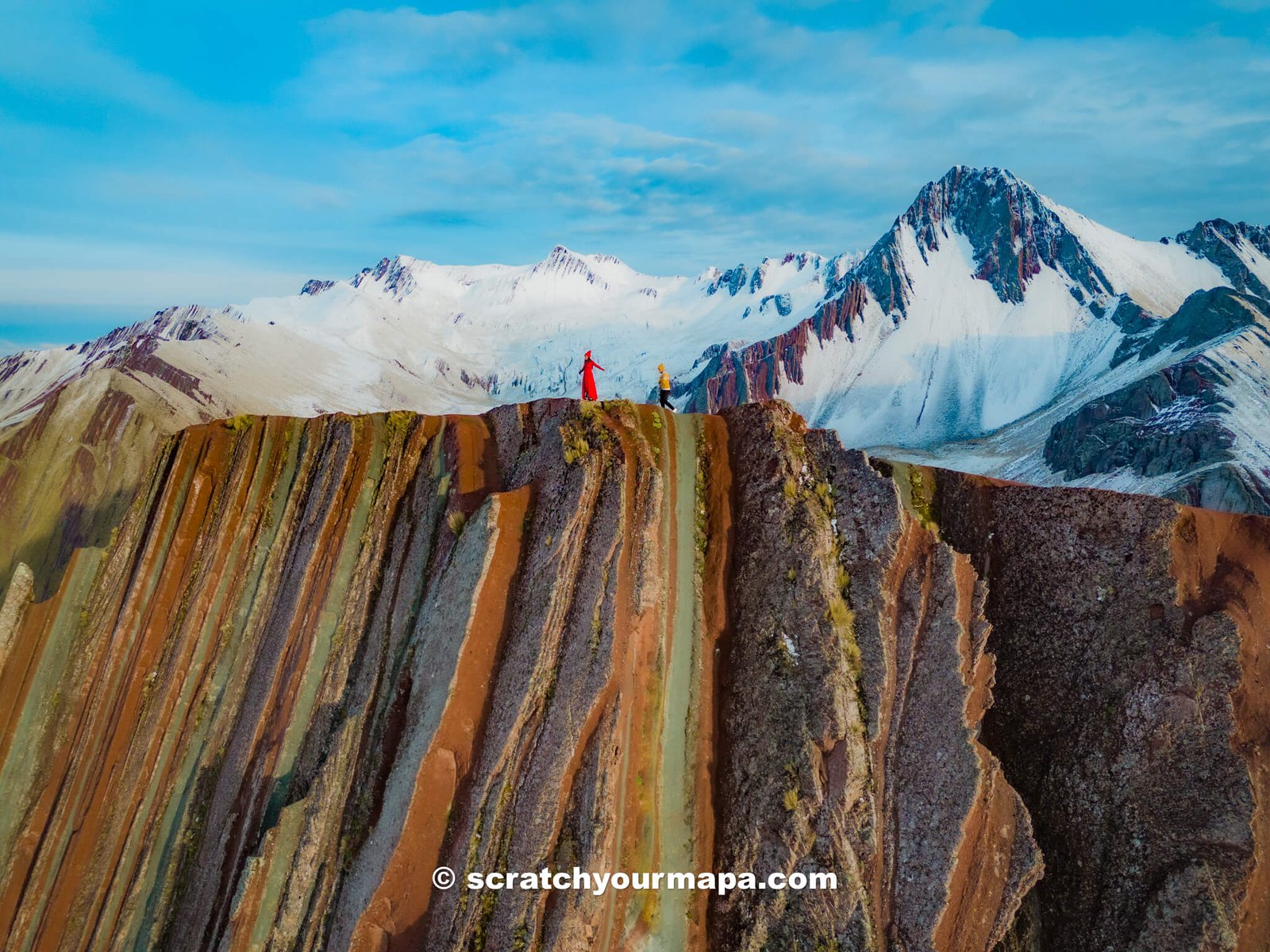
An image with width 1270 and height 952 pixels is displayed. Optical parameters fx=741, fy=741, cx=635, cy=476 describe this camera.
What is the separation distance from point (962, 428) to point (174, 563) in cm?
15171

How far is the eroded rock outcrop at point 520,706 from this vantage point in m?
15.4

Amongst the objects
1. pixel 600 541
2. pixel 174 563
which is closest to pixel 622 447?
pixel 600 541

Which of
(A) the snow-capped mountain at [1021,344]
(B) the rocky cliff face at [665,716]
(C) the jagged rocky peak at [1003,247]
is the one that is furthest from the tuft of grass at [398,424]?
(C) the jagged rocky peak at [1003,247]

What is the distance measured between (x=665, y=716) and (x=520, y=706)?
324cm

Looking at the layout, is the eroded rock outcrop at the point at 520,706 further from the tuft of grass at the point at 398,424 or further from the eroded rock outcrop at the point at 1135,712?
the eroded rock outcrop at the point at 1135,712

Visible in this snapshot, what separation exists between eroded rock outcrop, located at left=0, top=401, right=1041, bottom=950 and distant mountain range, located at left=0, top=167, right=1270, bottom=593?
2737 centimetres

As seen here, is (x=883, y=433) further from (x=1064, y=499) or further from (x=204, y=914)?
(x=204, y=914)

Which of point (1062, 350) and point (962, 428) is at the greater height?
point (1062, 350)

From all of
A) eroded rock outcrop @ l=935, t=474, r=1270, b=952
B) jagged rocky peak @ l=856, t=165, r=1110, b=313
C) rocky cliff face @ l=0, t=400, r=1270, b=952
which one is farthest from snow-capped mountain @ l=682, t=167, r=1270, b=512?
rocky cliff face @ l=0, t=400, r=1270, b=952

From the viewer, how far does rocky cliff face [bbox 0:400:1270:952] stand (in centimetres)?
1540

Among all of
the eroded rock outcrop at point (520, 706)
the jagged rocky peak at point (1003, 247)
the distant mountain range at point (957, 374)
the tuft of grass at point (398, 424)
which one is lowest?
the eroded rock outcrop at point (520, 706)

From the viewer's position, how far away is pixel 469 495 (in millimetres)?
20125

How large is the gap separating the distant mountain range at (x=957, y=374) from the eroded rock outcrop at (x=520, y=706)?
2737 cm

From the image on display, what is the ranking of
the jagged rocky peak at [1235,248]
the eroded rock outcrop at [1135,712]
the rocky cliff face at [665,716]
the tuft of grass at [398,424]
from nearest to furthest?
the eroded rock outcrop at [1135,712] → the rocky cliff face at [665,716] → the tuft of grass at [398,424] → the jagged rocky peak at [1235,248]
